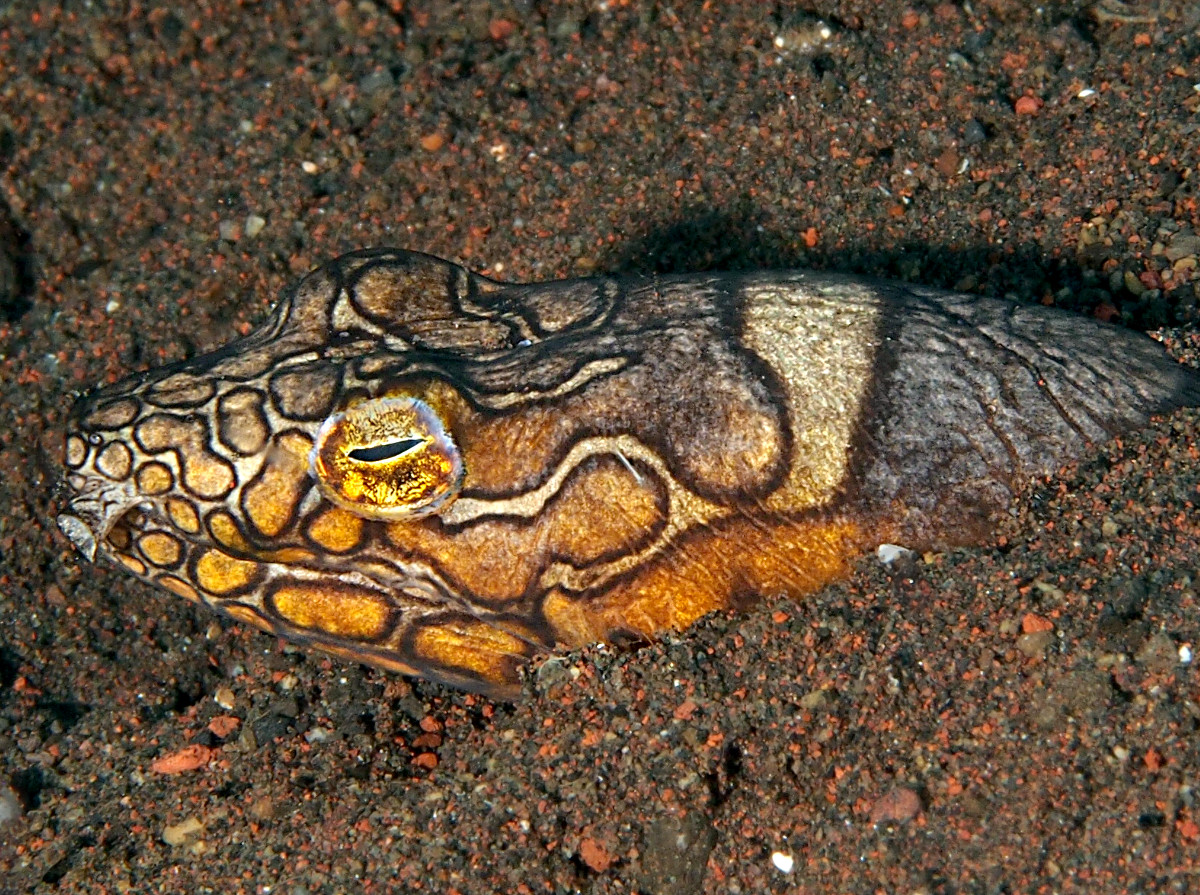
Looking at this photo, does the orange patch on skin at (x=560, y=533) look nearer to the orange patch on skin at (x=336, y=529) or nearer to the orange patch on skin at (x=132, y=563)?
the orange patch on skin at (x=336, y=529)

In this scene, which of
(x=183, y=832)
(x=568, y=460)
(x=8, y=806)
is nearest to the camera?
(x=568, y=460)

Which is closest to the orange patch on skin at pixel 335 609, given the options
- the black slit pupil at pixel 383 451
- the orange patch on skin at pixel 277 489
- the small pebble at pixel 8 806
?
the orange patch on skin at pixel 277 489

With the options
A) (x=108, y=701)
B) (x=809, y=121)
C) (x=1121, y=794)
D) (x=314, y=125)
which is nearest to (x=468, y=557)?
(x=1121, y=794)

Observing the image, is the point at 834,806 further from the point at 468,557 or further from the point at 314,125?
the point at 314,125

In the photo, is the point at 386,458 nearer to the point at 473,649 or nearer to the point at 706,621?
the point at 473,649

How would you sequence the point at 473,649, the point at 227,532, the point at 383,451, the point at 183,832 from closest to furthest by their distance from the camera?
the point at 383,451
the point at 227,532
the point at 473,649
the point at 183,832

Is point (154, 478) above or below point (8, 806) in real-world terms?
above

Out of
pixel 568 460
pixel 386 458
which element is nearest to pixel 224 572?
pixel 386 458
